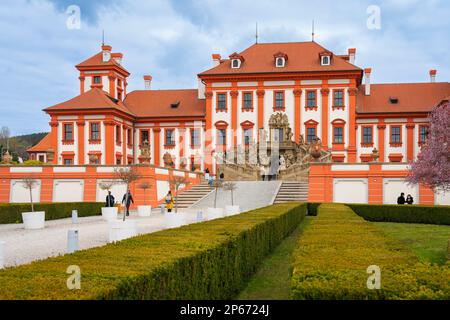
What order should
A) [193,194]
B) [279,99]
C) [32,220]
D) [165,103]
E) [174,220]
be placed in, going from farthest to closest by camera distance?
1. [165,103]
2. [279,99]
3. [193,194]
4. [32,220]
5. [174,220]

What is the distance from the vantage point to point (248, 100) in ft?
160

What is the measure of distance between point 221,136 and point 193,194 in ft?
49.7

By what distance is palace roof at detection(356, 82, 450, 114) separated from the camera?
1940 inches

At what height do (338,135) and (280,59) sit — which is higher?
(280,59)

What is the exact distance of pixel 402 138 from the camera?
48.9 meters

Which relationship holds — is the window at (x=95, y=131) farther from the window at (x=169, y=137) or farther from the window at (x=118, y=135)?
the window at (x=169, y=137)

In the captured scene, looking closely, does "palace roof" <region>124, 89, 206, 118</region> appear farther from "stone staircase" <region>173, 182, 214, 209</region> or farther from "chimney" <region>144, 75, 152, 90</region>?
"stone staircase" <region>173, 182, 214, 209</region>

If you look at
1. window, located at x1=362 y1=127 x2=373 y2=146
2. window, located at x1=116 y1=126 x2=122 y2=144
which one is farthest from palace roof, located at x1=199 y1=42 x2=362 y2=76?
window, located at x1=116 y1=126 x2=122 y2=144

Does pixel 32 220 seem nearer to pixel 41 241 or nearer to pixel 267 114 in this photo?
pixel 41 241

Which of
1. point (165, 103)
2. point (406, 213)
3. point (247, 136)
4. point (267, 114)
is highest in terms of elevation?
point (165, 103)

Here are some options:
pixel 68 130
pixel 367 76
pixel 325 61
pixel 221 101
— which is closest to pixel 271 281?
pixel 221 101

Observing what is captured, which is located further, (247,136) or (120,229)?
(247,136)

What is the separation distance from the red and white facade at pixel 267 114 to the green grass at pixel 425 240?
26.2 metres

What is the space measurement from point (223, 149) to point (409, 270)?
4372cm
